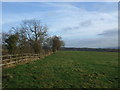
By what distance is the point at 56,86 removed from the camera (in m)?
10.5

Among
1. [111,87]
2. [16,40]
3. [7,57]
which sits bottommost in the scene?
[111,87]

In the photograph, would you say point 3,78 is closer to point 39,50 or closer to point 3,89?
point 3,89

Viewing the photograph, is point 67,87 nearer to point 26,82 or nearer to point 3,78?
point 26,82

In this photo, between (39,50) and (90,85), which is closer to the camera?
(90,85)

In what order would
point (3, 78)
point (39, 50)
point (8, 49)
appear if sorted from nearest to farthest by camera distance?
point (3, 78), point (8, 49), point (39, 50)

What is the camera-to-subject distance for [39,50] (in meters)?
42.0

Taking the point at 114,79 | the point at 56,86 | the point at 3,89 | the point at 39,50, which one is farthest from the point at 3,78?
the point at 39,50

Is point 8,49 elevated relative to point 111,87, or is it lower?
elevated

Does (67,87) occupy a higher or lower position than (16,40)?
lower

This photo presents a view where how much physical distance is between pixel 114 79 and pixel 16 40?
18.1 meters

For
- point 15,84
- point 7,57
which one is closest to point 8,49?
point 7,57

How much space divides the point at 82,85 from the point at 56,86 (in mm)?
1572

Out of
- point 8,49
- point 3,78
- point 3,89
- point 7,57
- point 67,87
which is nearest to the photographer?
point 3,89

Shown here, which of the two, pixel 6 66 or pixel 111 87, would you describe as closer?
pixel 111 87
